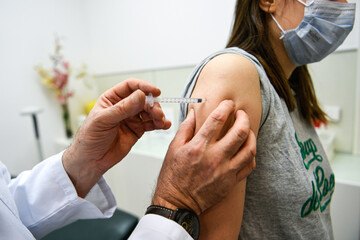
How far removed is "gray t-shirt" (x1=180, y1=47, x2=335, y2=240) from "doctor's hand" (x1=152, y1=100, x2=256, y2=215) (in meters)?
0.12

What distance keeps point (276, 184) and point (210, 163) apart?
224mm

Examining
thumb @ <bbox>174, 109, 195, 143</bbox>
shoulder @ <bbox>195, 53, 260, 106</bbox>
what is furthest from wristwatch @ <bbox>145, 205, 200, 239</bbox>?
shoulder @ <bbox>195, 53, 260, 106</bbox>

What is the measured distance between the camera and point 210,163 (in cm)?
44

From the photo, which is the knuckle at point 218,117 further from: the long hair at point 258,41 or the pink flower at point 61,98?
the pink flower at point 61,98

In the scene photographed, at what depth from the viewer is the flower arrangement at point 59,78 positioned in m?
2.12

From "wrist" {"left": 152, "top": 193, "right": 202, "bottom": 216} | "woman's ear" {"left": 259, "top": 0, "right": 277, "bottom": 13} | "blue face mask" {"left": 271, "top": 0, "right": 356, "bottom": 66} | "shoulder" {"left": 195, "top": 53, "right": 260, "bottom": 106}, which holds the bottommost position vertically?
"wrist" {"left": 152, "top": 193, "right": 202, "bottom": 216}

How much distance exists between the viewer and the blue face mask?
690mm

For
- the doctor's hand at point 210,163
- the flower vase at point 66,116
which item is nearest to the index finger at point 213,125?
the doctor's hand at point 210,163

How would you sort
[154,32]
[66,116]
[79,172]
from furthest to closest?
[66,116], [154,32], [79,172]

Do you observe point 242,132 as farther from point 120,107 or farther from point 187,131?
point 120,107

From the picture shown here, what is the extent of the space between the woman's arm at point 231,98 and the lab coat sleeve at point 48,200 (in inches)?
19.6

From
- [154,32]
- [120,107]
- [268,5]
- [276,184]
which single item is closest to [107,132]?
[120,107]

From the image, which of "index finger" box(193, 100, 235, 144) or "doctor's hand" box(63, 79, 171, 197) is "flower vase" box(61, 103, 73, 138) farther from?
"index finger" box(193, 100, 235, 144)

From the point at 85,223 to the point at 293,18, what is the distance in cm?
134
